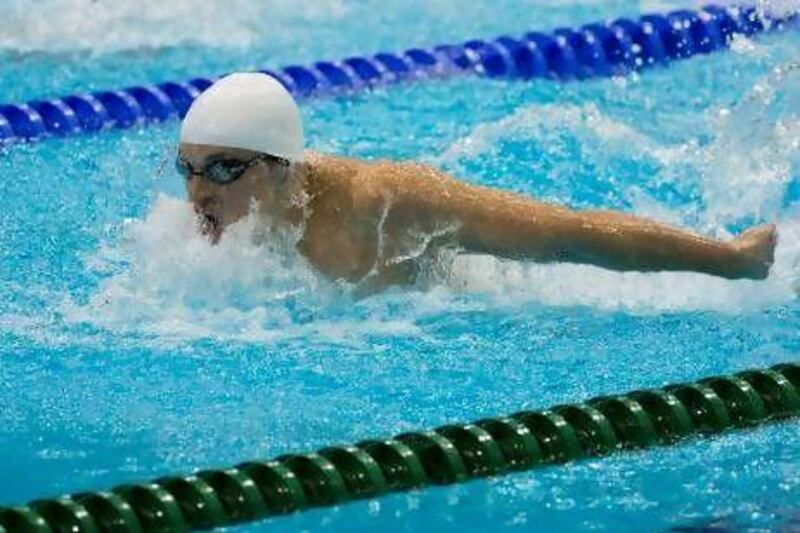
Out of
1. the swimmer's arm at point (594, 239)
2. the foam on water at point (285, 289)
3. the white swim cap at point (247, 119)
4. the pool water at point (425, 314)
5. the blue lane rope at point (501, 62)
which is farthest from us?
the blue lane rope at point (501, 62)

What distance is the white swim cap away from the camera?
13.1 ft

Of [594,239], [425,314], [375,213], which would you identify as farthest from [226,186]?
[594,239]

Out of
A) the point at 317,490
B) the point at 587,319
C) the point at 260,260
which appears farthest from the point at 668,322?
the point at 317,490

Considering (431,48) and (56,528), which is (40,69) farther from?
(56,528)

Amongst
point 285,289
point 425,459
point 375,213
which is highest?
point 375,213

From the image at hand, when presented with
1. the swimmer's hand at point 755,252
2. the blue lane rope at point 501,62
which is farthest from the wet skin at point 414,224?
the blue lane rope at point 501,62

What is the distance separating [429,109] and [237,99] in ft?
6.93

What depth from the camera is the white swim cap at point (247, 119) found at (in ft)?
13.1

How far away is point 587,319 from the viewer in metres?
4.28

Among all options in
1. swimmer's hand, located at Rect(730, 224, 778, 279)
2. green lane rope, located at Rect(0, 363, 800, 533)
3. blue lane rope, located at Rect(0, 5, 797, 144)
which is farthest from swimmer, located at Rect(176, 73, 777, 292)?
blue lane rope, located at Rect(0, 5, 797, 144)

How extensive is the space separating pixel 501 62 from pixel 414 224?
2.49 m

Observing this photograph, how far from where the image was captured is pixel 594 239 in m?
3.87

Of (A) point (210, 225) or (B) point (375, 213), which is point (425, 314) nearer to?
(B) point (375, 213)

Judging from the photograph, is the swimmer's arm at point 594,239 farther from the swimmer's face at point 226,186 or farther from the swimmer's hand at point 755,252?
the swimmer's face at point 226,186
